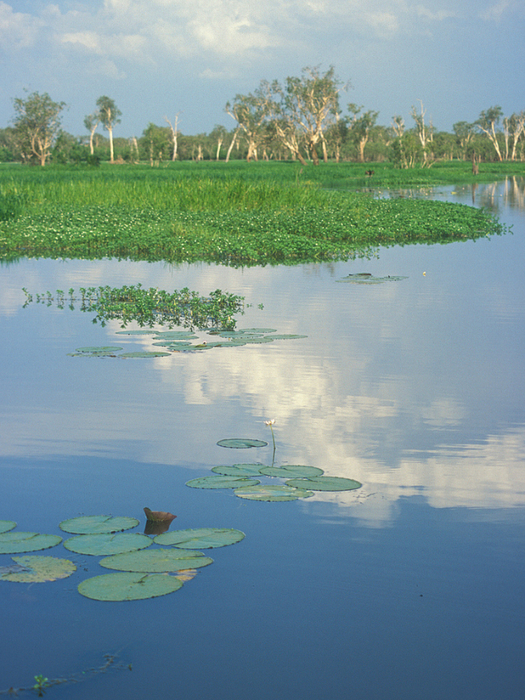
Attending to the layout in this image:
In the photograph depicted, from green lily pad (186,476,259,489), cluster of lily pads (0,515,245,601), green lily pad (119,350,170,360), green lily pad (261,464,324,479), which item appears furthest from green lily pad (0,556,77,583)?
green lily pad (119,350,170,360)

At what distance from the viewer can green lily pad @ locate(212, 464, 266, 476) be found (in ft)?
17.2

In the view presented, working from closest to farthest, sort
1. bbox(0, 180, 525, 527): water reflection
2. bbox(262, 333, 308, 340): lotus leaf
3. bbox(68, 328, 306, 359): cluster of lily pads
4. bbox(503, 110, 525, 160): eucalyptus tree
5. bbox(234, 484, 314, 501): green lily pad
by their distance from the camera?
bbox(234, 484, 314, 501): green lily pad
bbox(0, 180, 525, 527): water reflection
bbox(68, 328, 306, 359): cluster of lily pads
bbox(262, 333, 308, 340): lotus leaf
bbox(503, 110, 525, 160): eucalyptus tree

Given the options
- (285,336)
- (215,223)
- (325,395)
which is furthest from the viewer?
(215,223)

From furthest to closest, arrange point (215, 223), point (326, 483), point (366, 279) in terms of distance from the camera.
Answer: point (215, 223) → point (366, 279) → point (326, 483)

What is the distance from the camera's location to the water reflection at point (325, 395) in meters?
5.55

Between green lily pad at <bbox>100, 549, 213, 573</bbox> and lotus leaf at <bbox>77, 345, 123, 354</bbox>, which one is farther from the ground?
lotus leaf at <bbox>77, 345, 123, 354</bbox>

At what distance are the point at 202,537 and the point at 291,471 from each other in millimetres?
1061

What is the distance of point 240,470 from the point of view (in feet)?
17.4

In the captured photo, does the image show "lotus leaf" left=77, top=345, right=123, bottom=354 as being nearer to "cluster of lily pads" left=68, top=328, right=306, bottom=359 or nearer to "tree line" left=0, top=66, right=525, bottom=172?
"cluster of lily pads" left=68, top=328, right=306, bottom=359

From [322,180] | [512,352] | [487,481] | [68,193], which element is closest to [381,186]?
[322,180]

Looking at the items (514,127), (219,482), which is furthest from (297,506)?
(514,127)

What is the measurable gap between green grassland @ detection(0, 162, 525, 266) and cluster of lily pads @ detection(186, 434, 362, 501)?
12352 mm

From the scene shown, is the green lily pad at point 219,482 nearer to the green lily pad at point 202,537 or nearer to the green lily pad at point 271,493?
the green lily pad at point 271,493

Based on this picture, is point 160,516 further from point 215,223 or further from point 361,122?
point 361,122
